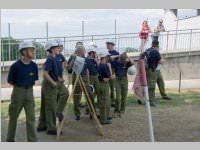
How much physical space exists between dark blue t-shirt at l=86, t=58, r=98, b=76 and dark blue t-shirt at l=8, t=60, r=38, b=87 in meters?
2.81

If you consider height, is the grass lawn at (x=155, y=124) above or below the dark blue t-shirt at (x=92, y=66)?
below

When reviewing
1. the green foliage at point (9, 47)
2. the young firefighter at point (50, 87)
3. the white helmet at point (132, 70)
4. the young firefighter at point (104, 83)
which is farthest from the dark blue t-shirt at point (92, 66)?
the green foliage at point (9, 47)

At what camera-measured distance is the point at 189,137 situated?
25.5ft

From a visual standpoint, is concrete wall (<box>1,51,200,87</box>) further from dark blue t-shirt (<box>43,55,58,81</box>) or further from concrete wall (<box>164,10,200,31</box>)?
dark blue t-shirt (<box>43,55,58,81</box>)

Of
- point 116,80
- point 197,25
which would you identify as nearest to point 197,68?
point 197,25

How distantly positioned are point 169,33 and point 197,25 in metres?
2.86

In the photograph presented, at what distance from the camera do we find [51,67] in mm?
7625

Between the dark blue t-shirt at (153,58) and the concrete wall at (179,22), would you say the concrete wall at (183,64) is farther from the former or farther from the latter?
the dark blue t-shirt at (153,58)

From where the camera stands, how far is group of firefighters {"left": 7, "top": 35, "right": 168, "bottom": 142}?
6.89 m

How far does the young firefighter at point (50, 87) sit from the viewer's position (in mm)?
7578

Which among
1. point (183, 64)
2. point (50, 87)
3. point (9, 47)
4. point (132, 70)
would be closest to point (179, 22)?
point (183, 64)

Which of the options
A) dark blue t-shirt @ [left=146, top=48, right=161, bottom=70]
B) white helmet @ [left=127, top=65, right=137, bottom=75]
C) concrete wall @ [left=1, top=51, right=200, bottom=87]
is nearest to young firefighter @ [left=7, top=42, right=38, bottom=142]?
white helmet @ [left=127, top=65, right=137, bottom=75]

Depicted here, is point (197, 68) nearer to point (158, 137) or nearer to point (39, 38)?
point (39, 38)

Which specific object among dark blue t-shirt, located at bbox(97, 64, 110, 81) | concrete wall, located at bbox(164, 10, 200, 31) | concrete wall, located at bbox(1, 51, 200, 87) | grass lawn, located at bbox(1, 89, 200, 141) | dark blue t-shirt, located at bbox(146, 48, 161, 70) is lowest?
grass lawn, located at bbox(1, 89, 200, 141)
